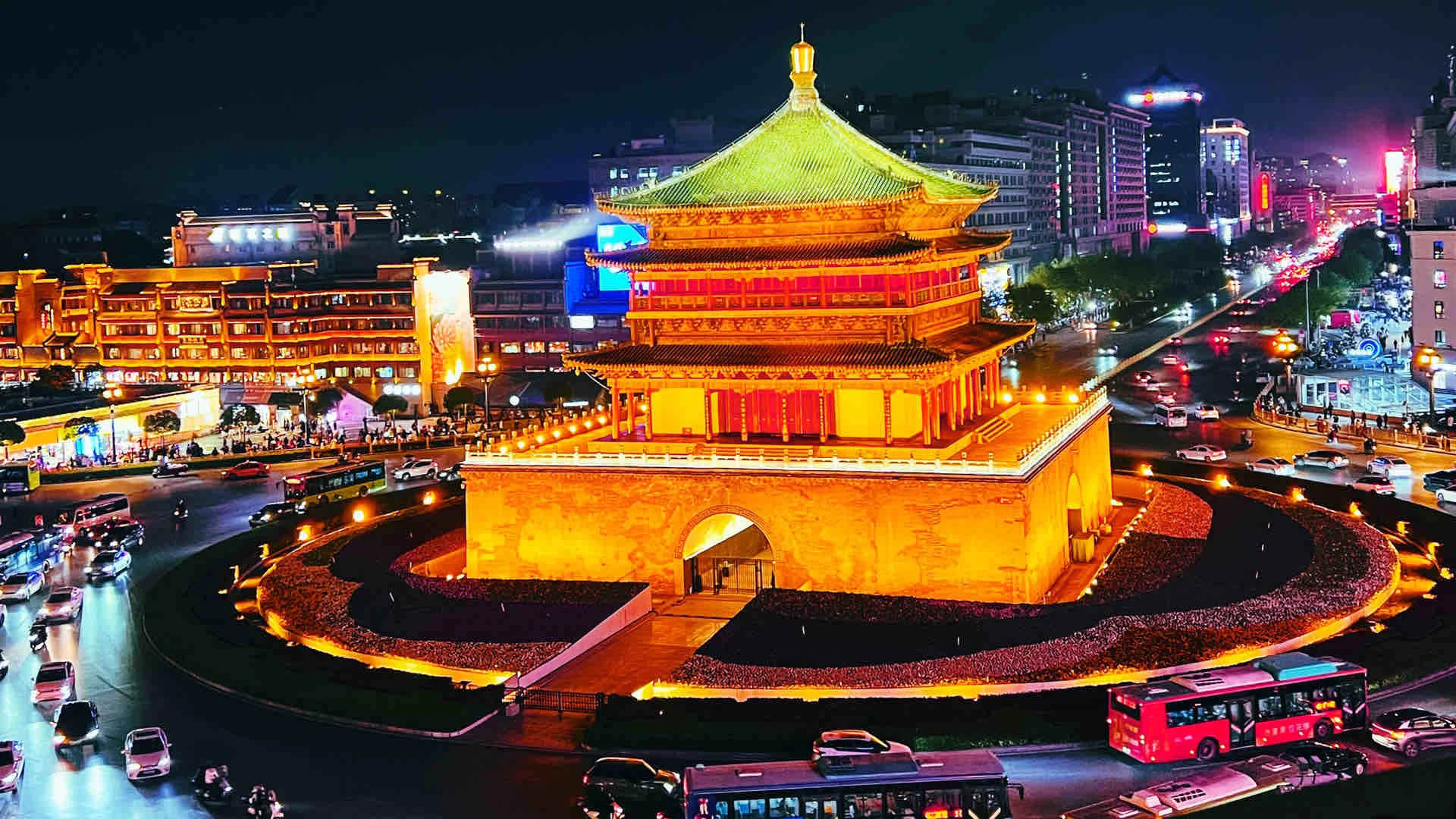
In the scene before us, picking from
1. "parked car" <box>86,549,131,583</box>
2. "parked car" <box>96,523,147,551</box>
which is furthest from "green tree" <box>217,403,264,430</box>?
"parked car" <box>86,549,131,583</box>

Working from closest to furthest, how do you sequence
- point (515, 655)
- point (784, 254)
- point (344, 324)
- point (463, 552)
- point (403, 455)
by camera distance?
point (515, 655) → point (784, 254) → point (463, 552) → point (403, 455) → point (344, 324)

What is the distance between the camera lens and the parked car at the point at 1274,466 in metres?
71.6

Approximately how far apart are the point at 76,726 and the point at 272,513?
28857 millimetres

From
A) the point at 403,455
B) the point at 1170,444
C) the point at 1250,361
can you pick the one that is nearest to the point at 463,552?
the point at 403,455

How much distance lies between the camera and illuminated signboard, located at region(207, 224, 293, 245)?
134125mm

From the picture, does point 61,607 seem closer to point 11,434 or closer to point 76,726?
point 76,726

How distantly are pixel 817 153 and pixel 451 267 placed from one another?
6834 centimetres

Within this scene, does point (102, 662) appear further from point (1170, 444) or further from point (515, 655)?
point (1170, 444)

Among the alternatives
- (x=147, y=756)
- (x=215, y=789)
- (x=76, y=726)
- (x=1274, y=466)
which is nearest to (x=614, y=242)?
(x=1274, y=466)

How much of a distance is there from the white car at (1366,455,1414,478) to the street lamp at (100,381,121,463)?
66.1 m

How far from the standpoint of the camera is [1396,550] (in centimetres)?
5319

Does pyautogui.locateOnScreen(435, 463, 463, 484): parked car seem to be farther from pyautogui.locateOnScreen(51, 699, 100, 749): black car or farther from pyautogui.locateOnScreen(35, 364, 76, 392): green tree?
pyautogui.locateOnScreen(35, 364, 76, 392): green tree

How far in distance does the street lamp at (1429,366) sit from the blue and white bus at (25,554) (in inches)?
2659

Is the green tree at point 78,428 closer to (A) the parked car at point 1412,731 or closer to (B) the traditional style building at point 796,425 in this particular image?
(B) the traditional style building at point 796,425
